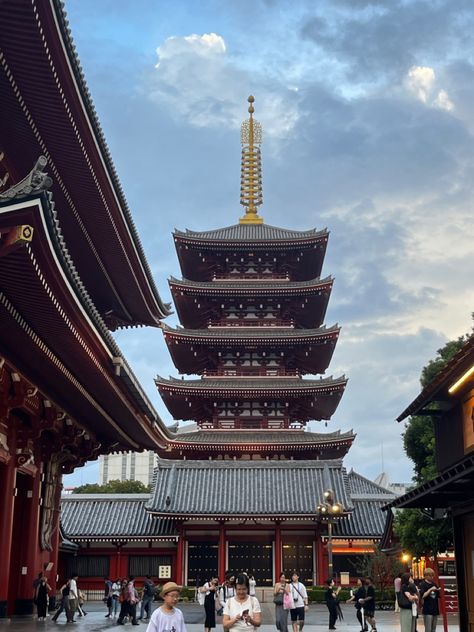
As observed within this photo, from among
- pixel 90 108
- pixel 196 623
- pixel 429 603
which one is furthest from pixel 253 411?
pixel 90 108

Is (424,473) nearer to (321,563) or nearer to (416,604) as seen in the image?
(321,563)

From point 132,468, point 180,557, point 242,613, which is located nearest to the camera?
point 242,613

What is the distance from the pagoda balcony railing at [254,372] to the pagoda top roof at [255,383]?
691 mm

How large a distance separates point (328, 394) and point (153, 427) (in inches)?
1059

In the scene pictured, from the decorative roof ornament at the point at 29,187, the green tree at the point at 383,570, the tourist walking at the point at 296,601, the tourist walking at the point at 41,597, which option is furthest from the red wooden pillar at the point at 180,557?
the decorative roof ornament at the point at 29,187

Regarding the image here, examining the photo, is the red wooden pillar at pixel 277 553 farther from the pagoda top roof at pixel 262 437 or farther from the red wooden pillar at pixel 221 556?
the pagoda top roof at pixel 262 437

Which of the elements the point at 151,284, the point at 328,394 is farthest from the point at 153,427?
the point at 328,394

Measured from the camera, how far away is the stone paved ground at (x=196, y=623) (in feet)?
68.4

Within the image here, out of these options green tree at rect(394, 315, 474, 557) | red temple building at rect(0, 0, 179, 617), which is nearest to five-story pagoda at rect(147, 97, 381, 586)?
green tree at rect(394, 315, 474, 557)

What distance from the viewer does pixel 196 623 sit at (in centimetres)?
2791

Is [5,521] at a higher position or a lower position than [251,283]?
lower

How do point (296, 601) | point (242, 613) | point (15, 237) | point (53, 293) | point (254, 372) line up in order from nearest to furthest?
point (242, 613)
point (15, 237)
point (53, 293)
point (296, 601)
point (254, 372)

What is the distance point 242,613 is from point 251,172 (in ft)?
178

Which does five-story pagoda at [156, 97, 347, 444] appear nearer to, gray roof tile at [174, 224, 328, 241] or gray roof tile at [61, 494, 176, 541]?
gray roof tile at [174, 224, 328, 241]
